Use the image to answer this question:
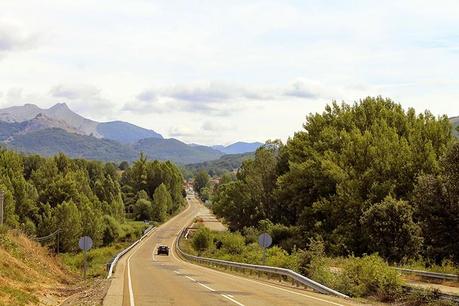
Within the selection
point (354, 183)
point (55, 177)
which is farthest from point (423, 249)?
point (55, 177)

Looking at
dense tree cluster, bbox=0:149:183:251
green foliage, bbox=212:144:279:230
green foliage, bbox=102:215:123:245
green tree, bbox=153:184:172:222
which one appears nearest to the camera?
green foliage, bbox=212:144:279:230

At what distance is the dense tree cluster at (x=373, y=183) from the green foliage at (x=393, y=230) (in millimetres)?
68

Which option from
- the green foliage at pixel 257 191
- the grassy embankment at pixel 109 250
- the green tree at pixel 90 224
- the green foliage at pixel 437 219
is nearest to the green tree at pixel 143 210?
the grassy embankment at pixel 109 250

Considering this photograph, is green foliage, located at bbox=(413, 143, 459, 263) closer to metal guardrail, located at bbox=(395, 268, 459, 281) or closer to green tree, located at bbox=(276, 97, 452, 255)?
green tree, located at bbox=(276, 97, 452, 255)

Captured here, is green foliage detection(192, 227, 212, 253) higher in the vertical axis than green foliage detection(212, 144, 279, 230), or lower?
lower

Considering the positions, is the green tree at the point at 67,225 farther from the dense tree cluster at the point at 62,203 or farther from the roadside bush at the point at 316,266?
the roadside bush at the point at 316,266

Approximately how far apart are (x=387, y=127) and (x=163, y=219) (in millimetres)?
107663

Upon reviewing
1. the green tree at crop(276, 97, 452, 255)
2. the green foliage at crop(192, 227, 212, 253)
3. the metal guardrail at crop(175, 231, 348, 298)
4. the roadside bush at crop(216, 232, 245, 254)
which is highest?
the green tree at crop(276, 97, 452, 255)

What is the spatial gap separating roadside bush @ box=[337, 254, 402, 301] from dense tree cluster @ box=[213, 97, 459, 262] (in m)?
13.7

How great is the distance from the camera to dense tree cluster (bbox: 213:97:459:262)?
38719 millimetres

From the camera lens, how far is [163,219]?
510 feet

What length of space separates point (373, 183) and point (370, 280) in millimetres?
28332

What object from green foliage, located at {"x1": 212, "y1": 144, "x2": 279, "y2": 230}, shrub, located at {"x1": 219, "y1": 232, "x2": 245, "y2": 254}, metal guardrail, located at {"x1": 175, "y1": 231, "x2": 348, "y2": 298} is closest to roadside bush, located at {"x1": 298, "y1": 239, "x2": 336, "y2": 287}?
metal guardrail, located at {"x1": 175, "y1": 231, "x2": 348, "y2": 298}

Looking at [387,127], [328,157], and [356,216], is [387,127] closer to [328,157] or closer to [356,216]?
[328,157]
